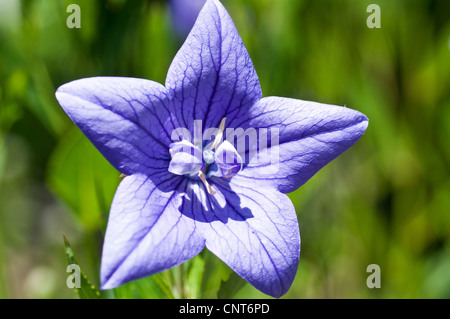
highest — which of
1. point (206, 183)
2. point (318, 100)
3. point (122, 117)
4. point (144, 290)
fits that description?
point (122, 117)

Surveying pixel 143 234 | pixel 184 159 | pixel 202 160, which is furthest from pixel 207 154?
pixel 143 234

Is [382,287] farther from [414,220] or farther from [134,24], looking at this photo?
[134,24]

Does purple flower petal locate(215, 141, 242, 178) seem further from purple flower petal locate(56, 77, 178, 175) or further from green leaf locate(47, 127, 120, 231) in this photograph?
green leaf locate(47, 127, 120, 231)

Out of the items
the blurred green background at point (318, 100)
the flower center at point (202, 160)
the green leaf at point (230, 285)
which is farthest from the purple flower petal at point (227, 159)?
the blurred green background at point (318, 100)

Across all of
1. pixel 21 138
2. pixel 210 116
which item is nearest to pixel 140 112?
pixel 210 116

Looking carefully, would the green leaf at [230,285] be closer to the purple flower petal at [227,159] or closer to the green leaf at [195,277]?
the green leaf at [195,277]

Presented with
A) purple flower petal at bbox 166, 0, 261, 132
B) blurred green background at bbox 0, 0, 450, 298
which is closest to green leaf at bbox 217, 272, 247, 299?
purple flower petal at bbox 166, 0, 261, 132

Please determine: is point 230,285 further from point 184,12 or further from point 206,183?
point 184,12
